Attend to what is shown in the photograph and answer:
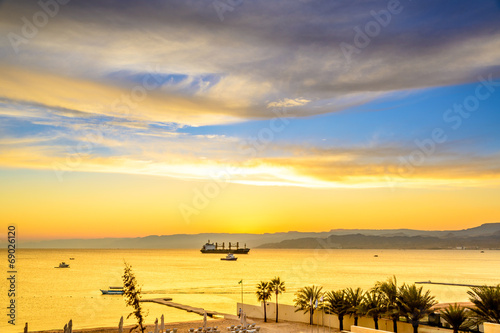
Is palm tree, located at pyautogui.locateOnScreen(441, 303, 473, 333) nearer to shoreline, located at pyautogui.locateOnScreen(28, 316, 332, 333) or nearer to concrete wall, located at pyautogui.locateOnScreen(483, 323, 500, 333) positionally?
concrete wall, located at pyautogui.locateOnScreen(483, 323, 500, 333)

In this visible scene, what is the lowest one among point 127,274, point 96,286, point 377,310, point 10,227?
point 96,286

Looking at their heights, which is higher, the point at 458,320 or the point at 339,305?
the point at 458,320

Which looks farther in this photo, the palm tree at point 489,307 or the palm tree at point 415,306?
the palm tree at point 415,306

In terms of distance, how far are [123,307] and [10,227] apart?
4262 centimetres

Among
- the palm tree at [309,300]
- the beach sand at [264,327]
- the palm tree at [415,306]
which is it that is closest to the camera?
the palm tree at [415,306]

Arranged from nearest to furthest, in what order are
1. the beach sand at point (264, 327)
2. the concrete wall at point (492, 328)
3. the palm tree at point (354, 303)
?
the concrete wall at point (492, 328) < the palm tree at point (354, 303) < the beach sand at point (264, 327)

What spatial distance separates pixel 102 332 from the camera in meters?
34.2

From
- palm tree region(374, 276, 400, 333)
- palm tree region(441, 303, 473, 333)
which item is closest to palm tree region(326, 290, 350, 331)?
palm tree region(374, 276, 400, 333)

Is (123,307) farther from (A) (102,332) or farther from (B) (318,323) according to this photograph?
(B) (318,323)

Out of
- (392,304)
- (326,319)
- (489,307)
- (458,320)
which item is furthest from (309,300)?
(489,307)

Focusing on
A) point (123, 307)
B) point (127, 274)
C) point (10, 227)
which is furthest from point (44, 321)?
point (10, 227)

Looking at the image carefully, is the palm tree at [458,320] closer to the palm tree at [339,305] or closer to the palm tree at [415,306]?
the palm tree at [415,306]

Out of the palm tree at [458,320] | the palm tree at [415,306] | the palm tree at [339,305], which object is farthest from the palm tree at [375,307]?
the palm tree at [458,320]

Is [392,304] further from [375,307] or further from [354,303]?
[354,303]
